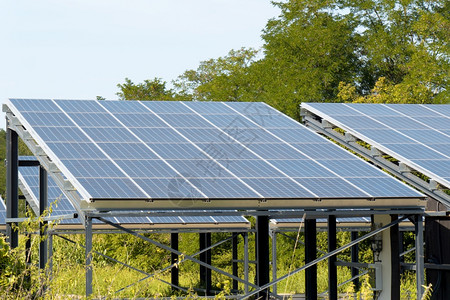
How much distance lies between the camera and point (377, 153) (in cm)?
1744

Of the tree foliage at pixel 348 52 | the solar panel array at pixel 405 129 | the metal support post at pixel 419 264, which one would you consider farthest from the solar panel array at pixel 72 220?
the tree foliage at pixel 348 52

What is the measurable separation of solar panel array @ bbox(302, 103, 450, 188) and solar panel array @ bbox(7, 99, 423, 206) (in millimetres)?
1254

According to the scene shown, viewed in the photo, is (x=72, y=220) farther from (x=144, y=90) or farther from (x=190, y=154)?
(x=144, y=90)

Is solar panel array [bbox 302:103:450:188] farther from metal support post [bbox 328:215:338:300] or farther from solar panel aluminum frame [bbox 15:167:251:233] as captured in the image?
solar panel aluminum frame [bbox 15:167:251:233]

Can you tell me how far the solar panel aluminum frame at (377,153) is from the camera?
15.6 meters

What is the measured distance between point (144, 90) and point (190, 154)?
1577 inches

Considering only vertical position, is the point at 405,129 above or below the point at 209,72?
below

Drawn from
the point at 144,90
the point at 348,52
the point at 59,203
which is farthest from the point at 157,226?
the point at 144,90

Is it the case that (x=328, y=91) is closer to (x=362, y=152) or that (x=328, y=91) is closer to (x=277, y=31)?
(x=277, y=31)

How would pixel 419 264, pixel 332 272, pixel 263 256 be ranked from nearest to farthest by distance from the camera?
1. pixel 419 264
2. pixel 263 256
3. pixel 332 272

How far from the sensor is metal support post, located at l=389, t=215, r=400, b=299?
14484mm

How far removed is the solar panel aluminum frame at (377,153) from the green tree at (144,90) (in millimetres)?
34144

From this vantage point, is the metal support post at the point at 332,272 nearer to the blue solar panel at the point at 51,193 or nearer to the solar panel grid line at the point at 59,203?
the solar panel grid line at the point at 59,203

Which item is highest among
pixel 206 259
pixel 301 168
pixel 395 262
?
pixel 301 168
